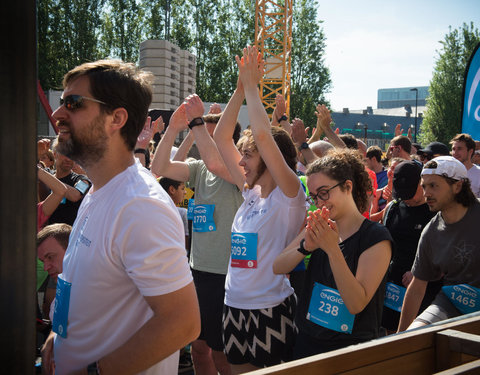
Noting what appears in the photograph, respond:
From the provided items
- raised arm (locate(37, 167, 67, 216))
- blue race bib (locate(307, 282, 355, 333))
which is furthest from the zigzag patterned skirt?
raised arm (locate(37, 167, 67, 216))

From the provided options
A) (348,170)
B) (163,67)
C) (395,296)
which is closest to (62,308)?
(348,170)

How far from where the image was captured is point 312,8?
4128 centimetres

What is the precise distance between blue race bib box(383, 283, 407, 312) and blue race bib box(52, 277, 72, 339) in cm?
243

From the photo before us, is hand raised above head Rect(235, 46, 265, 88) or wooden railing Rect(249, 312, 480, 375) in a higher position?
hand raised above head Rect(235, 46, 265, 88)

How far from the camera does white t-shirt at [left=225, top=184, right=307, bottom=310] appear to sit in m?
2.45

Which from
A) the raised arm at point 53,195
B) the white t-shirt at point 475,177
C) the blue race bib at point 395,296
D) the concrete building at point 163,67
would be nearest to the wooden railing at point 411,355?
the blue race bib at point 395,296

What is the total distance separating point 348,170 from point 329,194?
0.51ft

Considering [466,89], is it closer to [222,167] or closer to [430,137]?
[222,167]

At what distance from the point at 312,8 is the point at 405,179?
135 ft

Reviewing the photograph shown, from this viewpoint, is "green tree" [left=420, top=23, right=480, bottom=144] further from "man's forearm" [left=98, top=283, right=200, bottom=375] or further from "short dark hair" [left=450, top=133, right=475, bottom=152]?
"man's forearm" [left=98, top=283, right=200, bottom=375]

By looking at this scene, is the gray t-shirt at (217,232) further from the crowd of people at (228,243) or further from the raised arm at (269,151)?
the raised arm at (269,151)

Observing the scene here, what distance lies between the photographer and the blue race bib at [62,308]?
1348 mm

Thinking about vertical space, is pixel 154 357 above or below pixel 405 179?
below

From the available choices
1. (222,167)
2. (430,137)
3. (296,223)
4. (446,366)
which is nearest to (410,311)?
(296,223)
